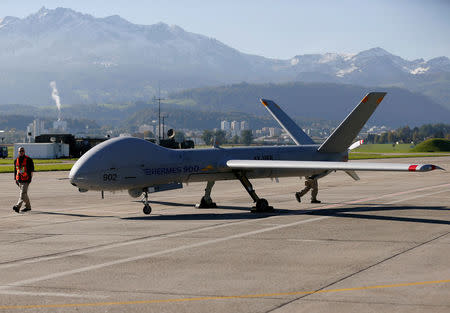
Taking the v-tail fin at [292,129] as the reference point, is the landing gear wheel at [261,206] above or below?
below

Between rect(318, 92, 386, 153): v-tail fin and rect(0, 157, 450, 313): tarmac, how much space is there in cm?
259

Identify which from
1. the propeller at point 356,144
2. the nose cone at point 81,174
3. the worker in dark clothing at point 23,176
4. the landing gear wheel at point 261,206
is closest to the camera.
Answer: the nose cone at point 81,174

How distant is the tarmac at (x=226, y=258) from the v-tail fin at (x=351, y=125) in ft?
8.49

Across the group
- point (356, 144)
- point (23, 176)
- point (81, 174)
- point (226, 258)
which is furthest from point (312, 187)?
point (226, 258)

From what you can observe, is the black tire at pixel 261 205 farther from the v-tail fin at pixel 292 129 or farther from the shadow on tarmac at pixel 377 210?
the v-tail fin at pixel 292 129

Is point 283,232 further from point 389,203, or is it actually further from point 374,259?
point 389,203

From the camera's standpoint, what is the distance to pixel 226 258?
1431cm

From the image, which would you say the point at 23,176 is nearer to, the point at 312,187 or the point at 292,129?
the point at 312,187

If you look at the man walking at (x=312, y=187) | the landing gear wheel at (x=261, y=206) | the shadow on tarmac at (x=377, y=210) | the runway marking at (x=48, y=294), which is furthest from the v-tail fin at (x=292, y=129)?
the runway marking at (x=48, y=294)

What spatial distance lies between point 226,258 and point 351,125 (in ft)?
45.2

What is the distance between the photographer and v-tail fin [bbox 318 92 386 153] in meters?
25.9

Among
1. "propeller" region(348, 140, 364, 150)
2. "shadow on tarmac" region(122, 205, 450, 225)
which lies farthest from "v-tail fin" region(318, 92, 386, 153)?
"shadow on tarmac" region(122, 205, 450, 225)

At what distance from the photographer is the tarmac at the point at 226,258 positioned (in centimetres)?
1042

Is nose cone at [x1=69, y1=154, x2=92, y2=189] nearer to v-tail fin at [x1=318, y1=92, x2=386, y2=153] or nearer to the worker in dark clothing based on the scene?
the worker in dark clothing
